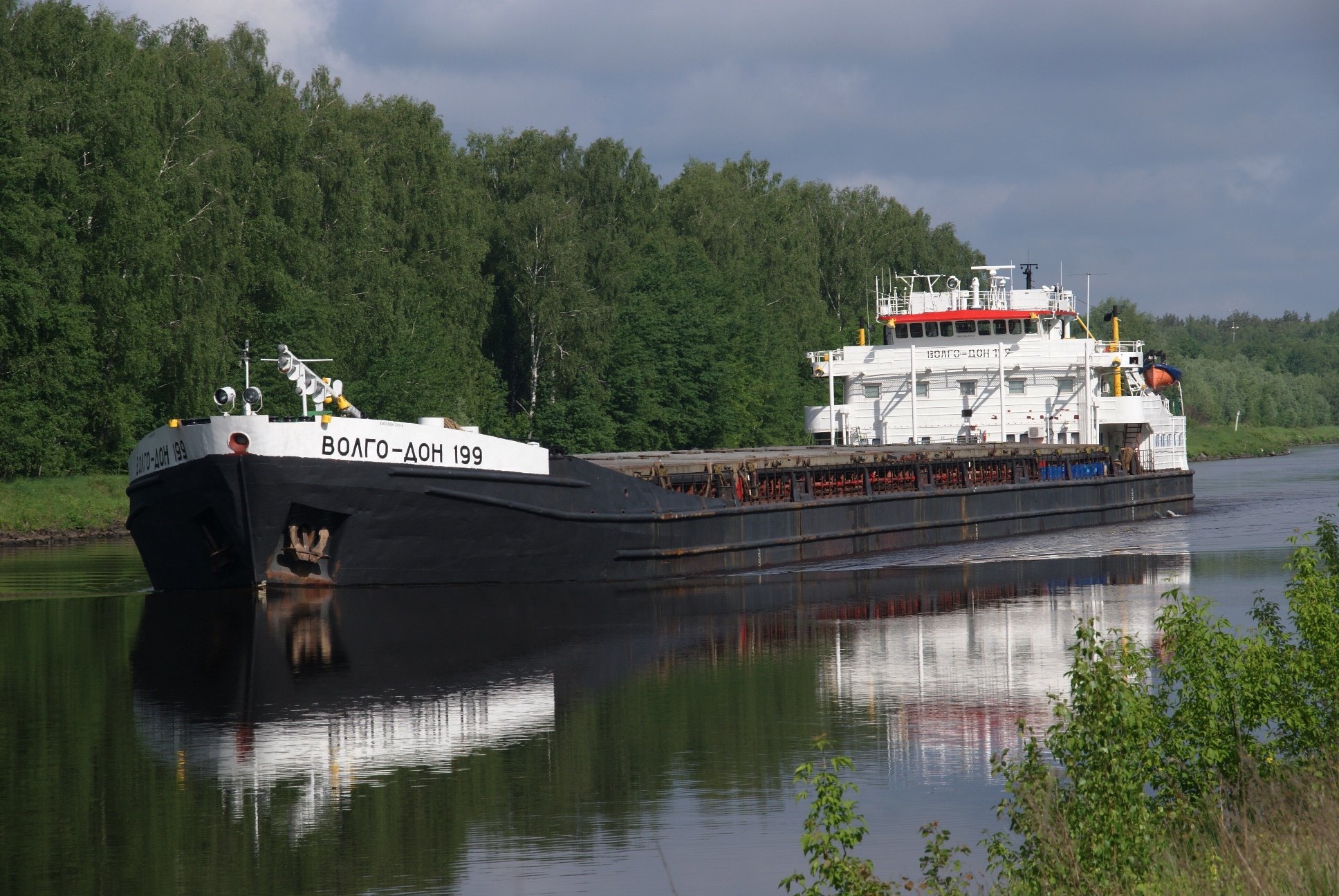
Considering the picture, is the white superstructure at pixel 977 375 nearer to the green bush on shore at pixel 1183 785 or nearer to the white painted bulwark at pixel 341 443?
the white painted bulwark at pixel 341 443

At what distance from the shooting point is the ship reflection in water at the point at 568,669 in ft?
41.1

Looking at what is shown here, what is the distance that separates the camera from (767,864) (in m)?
9.59

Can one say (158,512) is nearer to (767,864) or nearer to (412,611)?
(412,611)

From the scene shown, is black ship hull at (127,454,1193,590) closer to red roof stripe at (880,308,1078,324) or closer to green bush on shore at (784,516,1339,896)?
green bush on shore at (784,516,1339,896)

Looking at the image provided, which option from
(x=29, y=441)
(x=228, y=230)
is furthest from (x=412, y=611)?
(x=228, y=230)

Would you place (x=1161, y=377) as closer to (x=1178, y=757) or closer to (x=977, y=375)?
(x=977, y=375)

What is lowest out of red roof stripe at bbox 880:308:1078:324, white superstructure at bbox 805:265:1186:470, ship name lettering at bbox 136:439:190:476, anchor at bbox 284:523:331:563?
anchor at bbox 284:523:331:563

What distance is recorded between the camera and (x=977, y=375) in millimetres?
39469

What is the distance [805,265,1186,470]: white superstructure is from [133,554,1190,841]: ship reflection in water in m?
14.1

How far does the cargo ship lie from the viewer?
20.8 meters

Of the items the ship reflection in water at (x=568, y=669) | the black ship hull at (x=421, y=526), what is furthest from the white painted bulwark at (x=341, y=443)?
the ship reflection in water at (x=568, y=669)

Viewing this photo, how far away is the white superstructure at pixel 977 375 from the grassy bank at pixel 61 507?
18106 millimetres

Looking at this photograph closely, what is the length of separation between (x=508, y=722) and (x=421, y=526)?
795cm

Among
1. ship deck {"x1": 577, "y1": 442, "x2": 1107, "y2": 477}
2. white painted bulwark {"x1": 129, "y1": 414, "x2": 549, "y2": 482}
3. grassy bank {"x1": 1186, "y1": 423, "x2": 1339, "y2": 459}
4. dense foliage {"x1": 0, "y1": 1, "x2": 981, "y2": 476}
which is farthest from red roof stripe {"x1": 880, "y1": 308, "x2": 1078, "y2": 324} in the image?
grassy bank {"x1": 1186, "y1": 423, "x2": 1339, "y2": 459}
